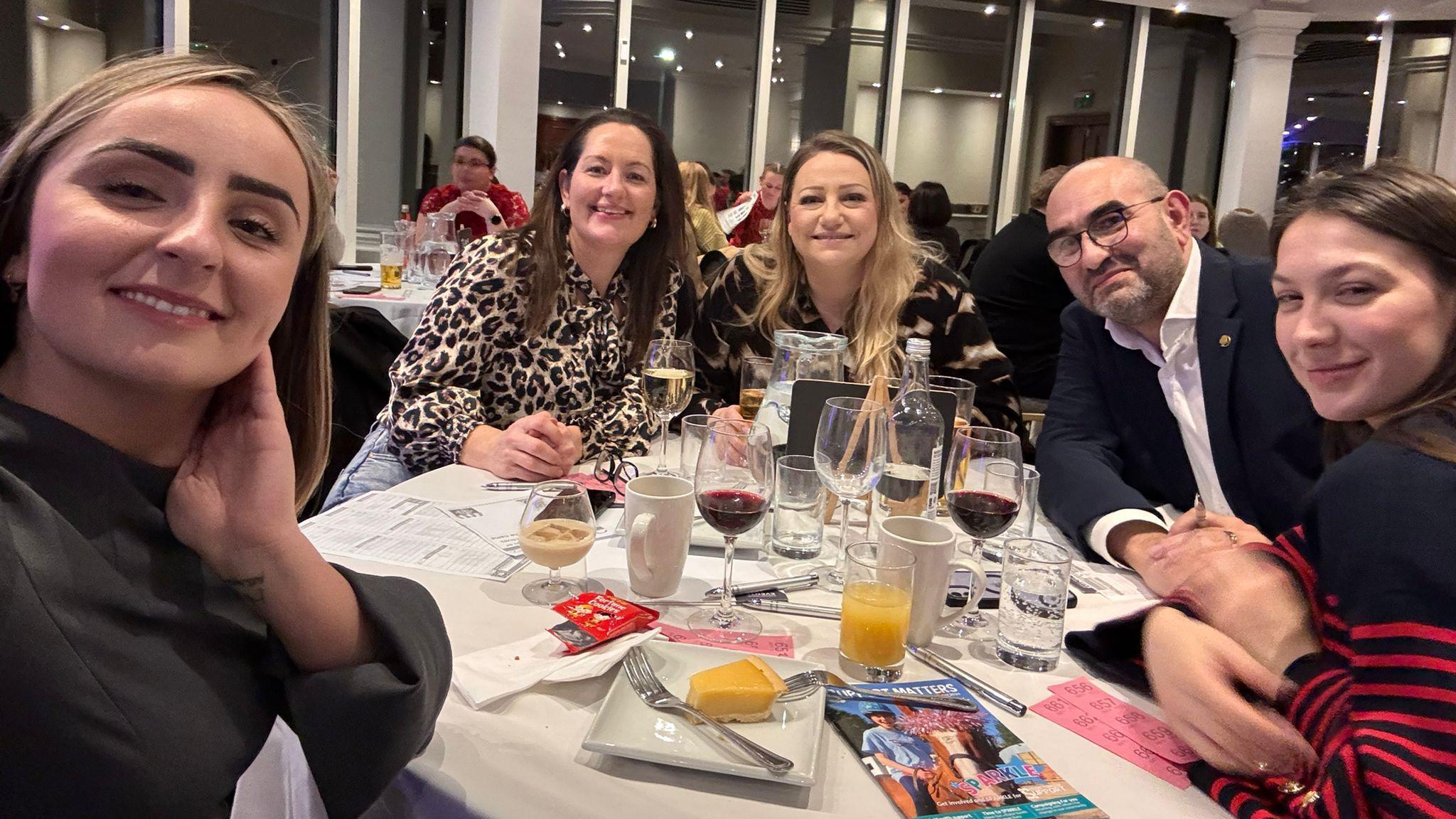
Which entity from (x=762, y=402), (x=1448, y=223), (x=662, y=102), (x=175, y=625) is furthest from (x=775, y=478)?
(x=662, y=102)

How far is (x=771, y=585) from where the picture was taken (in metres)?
1.32

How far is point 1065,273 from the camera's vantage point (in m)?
2.28

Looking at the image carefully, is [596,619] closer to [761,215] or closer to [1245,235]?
[761,215]

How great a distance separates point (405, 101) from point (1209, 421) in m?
6.62

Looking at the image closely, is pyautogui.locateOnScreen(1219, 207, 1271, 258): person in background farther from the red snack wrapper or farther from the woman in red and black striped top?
the red snack wrapper

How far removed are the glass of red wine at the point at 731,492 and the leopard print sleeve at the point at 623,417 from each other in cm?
75

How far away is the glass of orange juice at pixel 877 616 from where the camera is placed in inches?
41.7

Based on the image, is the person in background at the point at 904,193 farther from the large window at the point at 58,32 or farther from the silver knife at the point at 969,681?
the silver knife at the point at 969,681

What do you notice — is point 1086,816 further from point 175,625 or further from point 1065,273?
point 1065,273

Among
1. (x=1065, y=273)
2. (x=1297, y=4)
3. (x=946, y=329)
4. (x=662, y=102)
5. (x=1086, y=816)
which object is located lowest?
(x=1086, y=816)

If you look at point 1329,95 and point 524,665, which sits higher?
point 1329,95

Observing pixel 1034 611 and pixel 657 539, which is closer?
pixel 1034 611

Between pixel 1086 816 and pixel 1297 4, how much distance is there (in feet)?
32.4

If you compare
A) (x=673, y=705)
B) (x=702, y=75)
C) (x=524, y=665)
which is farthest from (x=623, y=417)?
(x=702, y=75)
